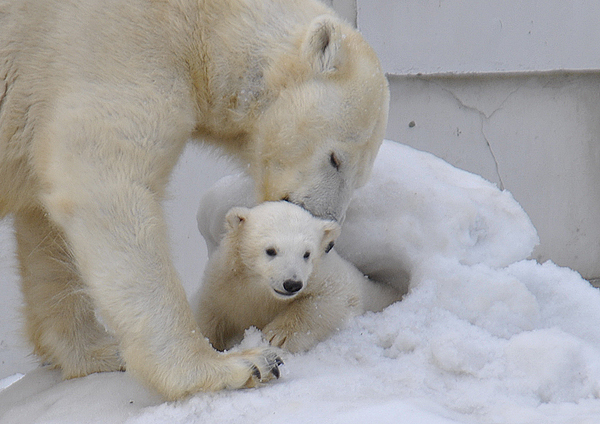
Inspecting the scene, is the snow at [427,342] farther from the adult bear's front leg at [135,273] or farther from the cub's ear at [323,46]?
the cub's ear at [323,46]

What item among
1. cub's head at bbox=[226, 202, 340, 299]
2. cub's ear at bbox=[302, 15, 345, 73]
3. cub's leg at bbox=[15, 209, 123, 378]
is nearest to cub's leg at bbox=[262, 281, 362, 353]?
cub's head at bbox=[226, 202, 340, 299]

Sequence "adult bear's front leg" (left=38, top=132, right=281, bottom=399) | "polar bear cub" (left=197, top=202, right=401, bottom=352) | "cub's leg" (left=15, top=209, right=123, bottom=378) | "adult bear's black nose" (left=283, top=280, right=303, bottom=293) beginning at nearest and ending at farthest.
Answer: "adult bear's front leg" (left=38, top=132, right=281, bottom=399)
"adult bear's black nose" (left=283, top=280, right=303, bottom=293)
"polar bear cub" (left=197, top=202, right=401, bottom=352)
"cub's leg" (left=15, top=209, right=123, bottom=378)

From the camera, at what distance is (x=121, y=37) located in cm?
238

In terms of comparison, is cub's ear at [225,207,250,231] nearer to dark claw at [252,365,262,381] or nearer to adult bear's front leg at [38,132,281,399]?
adult bear's front leg at [38,132,281,399]

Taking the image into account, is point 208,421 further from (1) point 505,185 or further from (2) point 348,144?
(1) point 505,185

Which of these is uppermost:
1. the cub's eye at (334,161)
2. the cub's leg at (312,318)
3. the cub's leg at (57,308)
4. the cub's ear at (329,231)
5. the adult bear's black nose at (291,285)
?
the cub's eye at (334,161)

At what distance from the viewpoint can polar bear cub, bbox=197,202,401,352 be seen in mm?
2479

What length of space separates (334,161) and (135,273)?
78 cm

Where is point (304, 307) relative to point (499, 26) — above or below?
below

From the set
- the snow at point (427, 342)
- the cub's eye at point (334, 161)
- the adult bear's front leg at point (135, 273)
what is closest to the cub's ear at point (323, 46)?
the cub's eye at point (334, 161)

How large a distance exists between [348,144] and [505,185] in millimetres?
3210

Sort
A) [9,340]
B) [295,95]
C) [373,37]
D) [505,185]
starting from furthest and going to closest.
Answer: [505,185] < [373,37] < [9,340] < [295,95]

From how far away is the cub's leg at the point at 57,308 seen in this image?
9.39ft

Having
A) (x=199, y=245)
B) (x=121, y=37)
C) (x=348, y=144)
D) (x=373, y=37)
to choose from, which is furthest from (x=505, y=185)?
(x=121, y=37)
